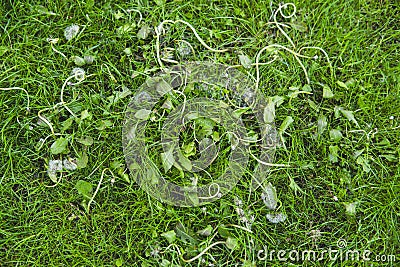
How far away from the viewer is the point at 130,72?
6.64ft

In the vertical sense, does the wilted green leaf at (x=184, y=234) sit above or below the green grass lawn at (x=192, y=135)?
below

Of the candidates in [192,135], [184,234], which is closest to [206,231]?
[184,234]

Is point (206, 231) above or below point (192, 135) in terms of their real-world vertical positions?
below

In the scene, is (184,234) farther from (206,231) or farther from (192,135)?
(192,135)

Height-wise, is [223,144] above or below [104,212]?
above

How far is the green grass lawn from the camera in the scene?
6.20ft

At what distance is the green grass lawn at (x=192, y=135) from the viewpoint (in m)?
1.89

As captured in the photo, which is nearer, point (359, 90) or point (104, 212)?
point (104, 212)

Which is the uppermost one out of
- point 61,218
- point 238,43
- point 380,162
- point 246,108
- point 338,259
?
point 238,43

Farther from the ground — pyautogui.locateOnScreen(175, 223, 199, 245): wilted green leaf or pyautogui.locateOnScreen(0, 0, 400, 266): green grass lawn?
pyautogui.locateOnScreen(0, 0, 400, 266): green grass lawn

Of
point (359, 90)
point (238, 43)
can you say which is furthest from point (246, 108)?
point (359, 90)

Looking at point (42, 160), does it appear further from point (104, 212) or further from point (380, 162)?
point (380, 162)

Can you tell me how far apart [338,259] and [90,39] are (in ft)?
4.70

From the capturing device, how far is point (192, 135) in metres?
1.94
